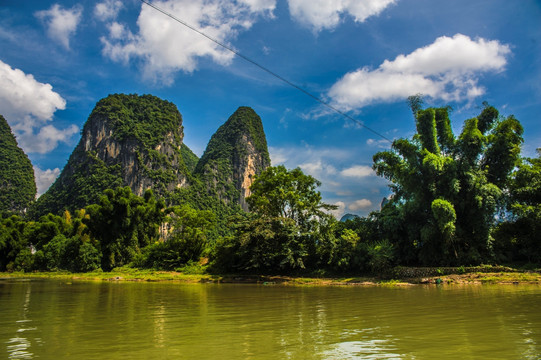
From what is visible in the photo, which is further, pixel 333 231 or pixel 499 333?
pixel 333 231

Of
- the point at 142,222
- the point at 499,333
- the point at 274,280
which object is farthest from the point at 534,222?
the point at 142,222

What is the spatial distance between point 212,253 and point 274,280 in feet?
28.2

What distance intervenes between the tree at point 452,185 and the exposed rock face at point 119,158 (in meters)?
72.8

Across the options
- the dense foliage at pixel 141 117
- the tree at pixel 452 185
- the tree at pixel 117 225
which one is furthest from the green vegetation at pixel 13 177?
the tree at pixel 452 185

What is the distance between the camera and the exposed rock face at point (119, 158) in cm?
8306

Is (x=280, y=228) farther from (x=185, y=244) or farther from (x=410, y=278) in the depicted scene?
(x=185, y=244)

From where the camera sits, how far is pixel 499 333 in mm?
4973

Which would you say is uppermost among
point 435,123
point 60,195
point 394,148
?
point 60,195

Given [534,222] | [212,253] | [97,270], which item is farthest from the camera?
[97,270]

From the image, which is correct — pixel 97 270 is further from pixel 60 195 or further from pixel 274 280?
pixel 60 195

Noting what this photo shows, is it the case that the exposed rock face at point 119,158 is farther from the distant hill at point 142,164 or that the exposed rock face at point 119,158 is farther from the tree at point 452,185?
the tree at point 452,185

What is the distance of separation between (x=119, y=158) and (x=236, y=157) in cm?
3753

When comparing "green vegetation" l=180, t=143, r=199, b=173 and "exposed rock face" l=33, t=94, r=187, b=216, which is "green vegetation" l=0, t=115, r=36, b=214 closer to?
"exposed rock face" l=33, t=94, r=187, b=216

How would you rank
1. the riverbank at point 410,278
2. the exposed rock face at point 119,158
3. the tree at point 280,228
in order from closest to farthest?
the riverbank at point 410,278
the tree at point 280,228
the exposed rock face at point 119,158
